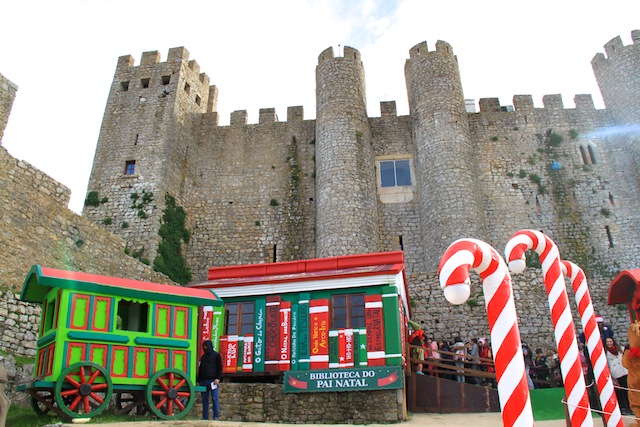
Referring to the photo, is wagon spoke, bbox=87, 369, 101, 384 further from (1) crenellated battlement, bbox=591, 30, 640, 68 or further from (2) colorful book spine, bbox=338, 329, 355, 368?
(1) crenellated battlement, bbox=591, 30, 640, 68

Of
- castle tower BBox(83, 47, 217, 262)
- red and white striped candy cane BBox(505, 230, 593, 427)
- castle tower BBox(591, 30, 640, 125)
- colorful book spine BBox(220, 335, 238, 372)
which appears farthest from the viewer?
castle tower BBox(591, 30, 640, 125)

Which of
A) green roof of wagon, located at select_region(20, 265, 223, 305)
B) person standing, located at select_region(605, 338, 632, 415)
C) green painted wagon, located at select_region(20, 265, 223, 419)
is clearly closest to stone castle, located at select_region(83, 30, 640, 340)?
person standing, located at select_region(605, 338, 632, 415)

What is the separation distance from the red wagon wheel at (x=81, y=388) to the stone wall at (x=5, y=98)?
852 cm

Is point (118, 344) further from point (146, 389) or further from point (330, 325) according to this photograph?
point (330, 325)

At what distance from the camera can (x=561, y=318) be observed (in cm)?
787

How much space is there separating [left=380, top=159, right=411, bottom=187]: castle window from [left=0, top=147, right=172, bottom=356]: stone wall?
44.1 feet

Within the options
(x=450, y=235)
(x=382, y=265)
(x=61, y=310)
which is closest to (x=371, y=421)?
(x=382, y=265)

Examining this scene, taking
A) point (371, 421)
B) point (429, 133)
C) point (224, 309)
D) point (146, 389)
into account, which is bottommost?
point (371, 421)

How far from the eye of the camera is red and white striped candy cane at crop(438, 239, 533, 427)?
204 inches

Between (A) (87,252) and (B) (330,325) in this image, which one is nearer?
(B) (330,325)

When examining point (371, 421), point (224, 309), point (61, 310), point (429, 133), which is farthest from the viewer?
point (429, 133)

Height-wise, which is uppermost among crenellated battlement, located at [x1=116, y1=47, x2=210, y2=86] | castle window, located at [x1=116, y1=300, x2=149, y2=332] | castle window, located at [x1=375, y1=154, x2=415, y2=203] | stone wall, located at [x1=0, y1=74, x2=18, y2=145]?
crenellated battlement, located at [x1=116, y1=47, x2=210, y2=86]

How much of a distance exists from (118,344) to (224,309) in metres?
4.56

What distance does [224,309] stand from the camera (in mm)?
13281
